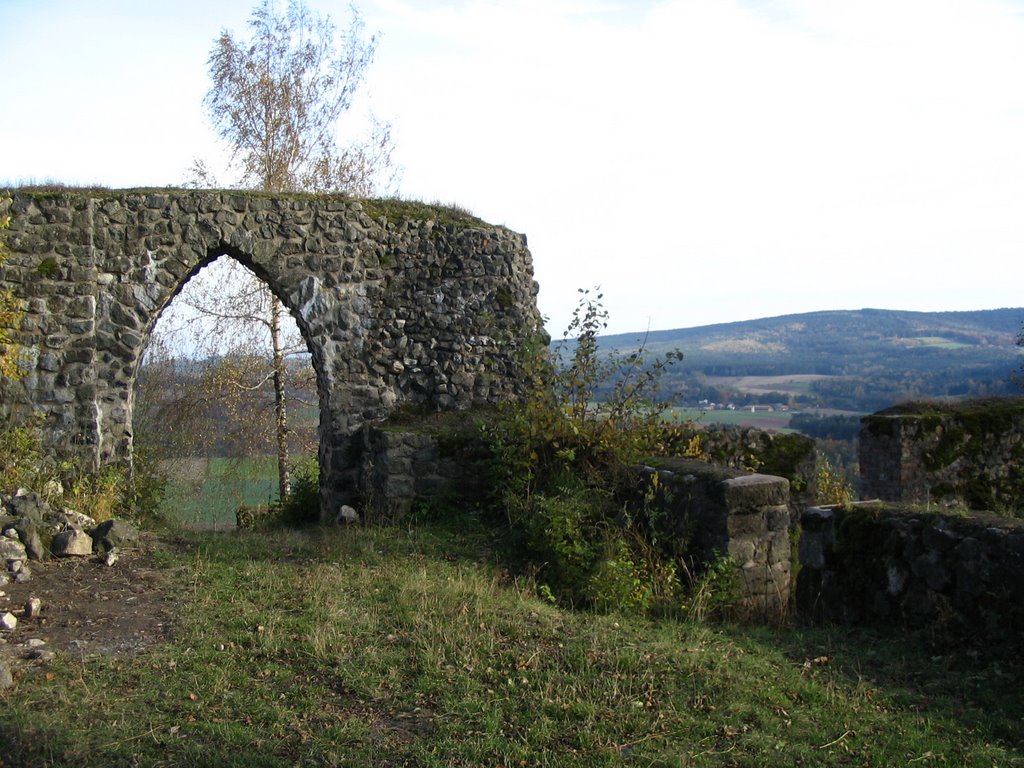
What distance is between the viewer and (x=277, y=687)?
15.6ft

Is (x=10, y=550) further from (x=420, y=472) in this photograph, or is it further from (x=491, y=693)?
(x=491, y=693)

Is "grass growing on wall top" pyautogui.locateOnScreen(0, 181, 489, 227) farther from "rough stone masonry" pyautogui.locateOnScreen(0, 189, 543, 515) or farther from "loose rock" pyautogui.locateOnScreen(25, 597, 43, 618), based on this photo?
"loose rock" pyautogui.locateOnScreen(25, 597, 43, 618)

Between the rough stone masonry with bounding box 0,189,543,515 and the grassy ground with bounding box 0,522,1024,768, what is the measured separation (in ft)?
13.5

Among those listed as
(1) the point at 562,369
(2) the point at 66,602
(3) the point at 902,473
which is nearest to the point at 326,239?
(1) the point at 562,369

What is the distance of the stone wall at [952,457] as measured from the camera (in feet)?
33.7

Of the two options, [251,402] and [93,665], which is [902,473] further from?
[251,402]

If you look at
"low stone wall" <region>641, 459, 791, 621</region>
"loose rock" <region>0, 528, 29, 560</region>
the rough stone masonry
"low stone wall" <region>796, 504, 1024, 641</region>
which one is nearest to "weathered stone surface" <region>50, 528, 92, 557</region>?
"loose rock" <region>0, 528, 29, 560</region>

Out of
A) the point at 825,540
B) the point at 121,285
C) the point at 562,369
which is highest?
the point at 121,285

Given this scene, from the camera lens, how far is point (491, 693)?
4621 millimetres

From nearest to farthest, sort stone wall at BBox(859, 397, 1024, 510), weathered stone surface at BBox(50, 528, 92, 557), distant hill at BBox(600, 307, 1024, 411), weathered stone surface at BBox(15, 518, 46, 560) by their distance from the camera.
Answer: weathered stone surface at BBox(15, 518, 46, 560) → weathered stone surface at BBox(50, 528, 92, 557) → stone wall at BBox(859, 397, 1024, 510) → distant hill at BBox(600, 307, 1024, 411)

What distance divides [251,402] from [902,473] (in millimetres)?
10961

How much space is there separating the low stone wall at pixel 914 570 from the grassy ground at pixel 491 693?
23cm

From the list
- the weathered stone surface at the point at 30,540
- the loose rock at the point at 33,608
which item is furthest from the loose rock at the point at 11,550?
the loose rock at the point at 33,608

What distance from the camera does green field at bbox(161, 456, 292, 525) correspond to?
1739cm
